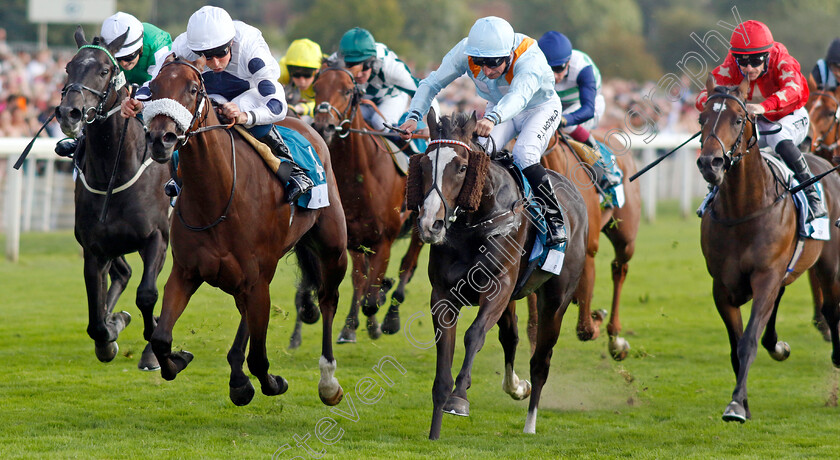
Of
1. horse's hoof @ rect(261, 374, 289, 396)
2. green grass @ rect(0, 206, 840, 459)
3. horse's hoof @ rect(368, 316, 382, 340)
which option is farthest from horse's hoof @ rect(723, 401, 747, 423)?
horse's hoof @ rect(368, 316, 382, 340)

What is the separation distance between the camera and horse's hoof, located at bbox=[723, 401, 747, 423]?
5262mm

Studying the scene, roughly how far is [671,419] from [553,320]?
3.03ft

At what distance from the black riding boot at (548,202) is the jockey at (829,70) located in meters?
4.38

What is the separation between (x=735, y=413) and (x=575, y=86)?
3.42 meters

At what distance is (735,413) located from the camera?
5.28 m

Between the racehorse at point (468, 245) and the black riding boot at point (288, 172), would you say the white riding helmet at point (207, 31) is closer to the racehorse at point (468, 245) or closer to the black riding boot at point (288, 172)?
the black riding boot at point (288, 172)

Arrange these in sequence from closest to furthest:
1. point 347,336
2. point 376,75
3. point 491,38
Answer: point 491,38, point 347,336, point 376,75

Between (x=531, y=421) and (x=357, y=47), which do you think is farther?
(x=357, y=47)

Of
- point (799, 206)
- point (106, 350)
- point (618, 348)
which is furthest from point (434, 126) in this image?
point (618, 348)

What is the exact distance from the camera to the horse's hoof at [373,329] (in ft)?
25.0

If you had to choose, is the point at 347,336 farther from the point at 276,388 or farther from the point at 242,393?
the point at 242,393

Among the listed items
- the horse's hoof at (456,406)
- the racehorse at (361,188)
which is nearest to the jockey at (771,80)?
the horse's hoof at (456,406)

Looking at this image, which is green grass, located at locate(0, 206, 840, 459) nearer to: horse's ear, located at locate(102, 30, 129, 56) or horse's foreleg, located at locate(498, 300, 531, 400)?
horse's foreleg, located at locate(498, 300, 531, 400)

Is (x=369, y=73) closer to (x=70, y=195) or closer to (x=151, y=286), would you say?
(x=151, y=286)
